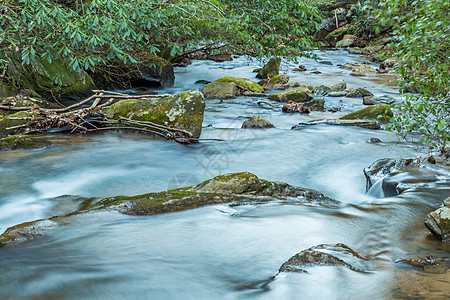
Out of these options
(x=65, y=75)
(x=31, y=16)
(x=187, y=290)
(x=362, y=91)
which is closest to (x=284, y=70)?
(x=362, y=91)

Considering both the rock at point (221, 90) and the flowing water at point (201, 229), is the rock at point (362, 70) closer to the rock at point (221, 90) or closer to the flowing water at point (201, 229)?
the rock at point (221, 90)

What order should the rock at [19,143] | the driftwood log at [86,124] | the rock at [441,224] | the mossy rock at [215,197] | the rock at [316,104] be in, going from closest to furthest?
the rock at [441,224] < the mossy rock at [215,197] < the rock at [19,143] < the driftwood log at [86,124] < the rock at [316,104]

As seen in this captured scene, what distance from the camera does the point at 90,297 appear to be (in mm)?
2289

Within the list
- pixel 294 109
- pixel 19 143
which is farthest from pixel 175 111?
pixel 294 109

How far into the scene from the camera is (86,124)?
26.5 feet

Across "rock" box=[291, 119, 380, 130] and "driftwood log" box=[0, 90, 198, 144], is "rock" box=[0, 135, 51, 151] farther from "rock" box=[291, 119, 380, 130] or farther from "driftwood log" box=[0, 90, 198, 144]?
"rock" box=[291, 119, 380, 130]

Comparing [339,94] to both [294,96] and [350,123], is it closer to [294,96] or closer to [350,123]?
[294,96]

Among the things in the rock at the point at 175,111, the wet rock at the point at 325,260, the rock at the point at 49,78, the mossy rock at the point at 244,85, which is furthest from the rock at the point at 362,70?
the wet rock at the point at 325,260

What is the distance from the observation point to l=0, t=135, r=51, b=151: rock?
Answer: 645 cm

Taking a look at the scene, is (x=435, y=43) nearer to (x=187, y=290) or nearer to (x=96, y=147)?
(x=187, y=290)

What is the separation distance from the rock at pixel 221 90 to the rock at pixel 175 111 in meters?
5.86

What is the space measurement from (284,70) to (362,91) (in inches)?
261

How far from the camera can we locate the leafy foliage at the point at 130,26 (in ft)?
21.7

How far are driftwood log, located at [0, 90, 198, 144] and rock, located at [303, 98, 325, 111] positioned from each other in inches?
227
